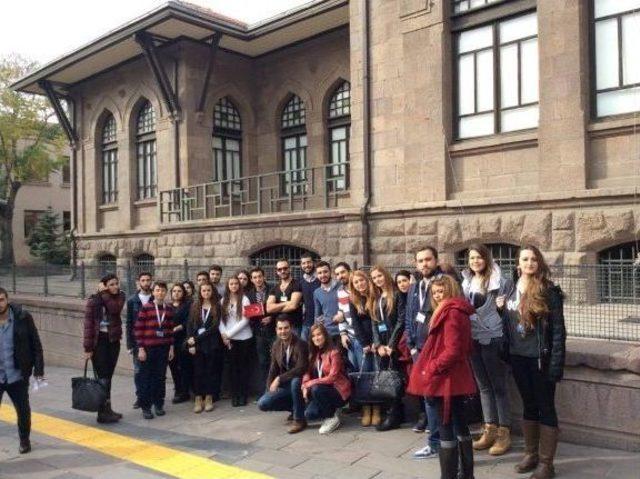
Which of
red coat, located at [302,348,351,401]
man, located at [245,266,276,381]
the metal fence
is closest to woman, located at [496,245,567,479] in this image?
the metal fence

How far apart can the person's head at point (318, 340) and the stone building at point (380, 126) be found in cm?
477

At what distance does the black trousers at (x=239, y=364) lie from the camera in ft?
26.5

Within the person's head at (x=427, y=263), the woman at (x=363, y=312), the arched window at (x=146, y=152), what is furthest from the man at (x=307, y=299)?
the arched window at (x=146, y=152)

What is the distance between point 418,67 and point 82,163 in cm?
1501

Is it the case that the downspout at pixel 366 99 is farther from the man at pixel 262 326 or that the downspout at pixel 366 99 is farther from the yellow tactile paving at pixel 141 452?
the yellow tactile paving at pixel 141 452

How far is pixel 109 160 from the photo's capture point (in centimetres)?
2170

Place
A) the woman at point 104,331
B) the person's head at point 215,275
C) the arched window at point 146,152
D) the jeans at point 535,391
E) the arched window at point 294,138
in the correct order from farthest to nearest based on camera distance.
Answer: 1. the arched window at point 146,152
2. the arched window at point 294,138
3. the person's head at point 215,275
4. the woman at point 104,331
5. the jeans at point 535,391

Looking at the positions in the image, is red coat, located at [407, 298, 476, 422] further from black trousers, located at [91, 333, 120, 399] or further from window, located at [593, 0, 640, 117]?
window, located at [593, 0, 640, 117]

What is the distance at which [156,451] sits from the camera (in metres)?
6.48

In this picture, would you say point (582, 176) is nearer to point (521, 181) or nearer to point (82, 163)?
point (521, 181)

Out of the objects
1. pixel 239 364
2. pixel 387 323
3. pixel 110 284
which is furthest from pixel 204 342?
pixel 387 323

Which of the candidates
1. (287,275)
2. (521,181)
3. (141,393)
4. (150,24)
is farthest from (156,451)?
(150,24)

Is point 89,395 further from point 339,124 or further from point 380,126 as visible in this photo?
point 339,124

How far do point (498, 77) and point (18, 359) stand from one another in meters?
8.83
